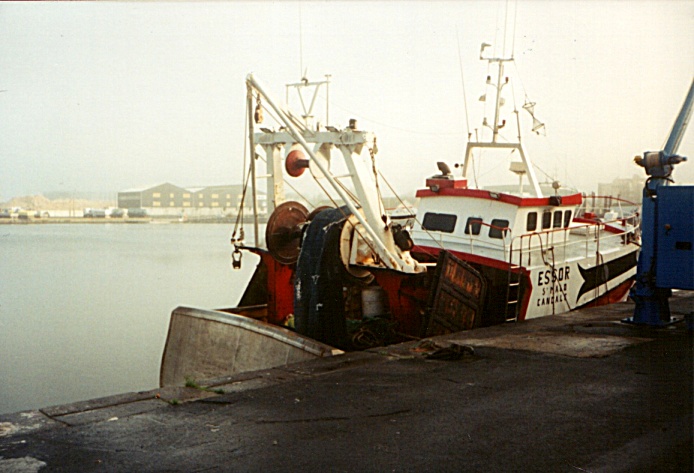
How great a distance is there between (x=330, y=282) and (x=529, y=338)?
3.01m

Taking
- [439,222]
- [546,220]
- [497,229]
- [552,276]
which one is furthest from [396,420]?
[546,220]

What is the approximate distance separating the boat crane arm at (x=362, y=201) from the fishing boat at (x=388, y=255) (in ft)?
0.07

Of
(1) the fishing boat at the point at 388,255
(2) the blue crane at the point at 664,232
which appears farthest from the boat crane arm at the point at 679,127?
(1) the fishing boat at the point at 388,255

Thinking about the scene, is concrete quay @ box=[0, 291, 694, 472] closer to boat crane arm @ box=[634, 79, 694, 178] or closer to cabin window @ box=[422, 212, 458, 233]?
boat crane arm @ box=[634, 79, 694, 178]

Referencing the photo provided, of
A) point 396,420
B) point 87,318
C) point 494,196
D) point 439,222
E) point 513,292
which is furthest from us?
point 87,318

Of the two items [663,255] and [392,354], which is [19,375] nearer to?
[392,354]

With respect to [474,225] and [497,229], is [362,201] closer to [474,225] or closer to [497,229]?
[474,225]

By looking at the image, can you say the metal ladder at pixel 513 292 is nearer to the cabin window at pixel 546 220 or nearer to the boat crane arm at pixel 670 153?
the cabin window at pixel 546 220

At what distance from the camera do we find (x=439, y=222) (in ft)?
43.4

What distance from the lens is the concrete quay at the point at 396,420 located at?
444 centimetres

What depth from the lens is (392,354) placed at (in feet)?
26.0

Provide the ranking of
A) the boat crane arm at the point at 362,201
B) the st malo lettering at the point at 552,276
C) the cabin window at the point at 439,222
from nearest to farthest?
the boat crane arm at the point at 362,201, the st malo lettering at the point at 552,276, the cabin window at the point at 439,222

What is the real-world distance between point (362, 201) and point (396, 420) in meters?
→ 6.25

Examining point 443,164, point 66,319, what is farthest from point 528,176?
point 66,319
